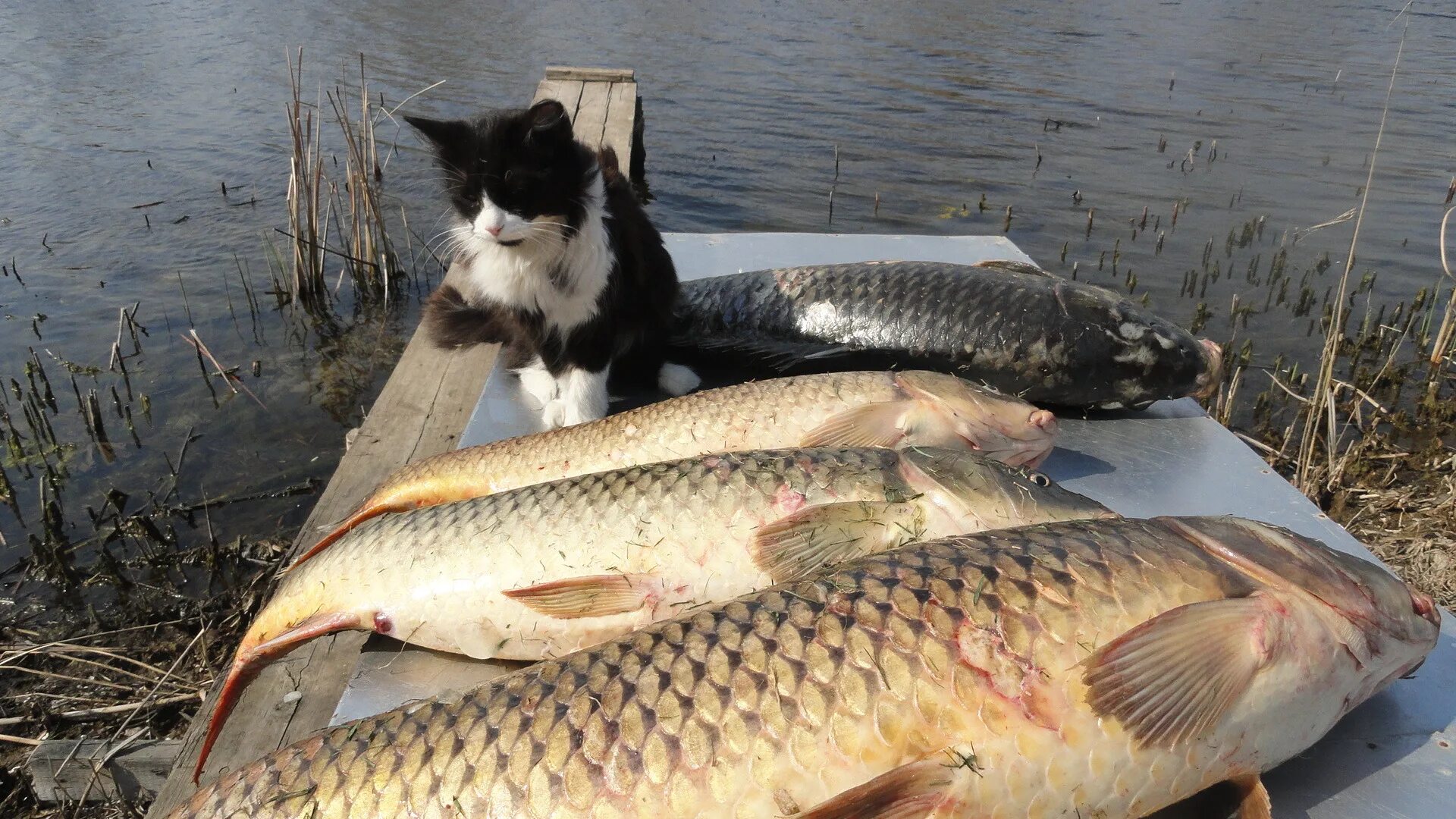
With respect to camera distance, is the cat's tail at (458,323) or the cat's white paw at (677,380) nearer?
the cat's white paw at (677,380)

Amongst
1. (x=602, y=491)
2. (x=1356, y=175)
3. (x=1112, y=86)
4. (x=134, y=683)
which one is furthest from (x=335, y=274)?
(x=1112, y=86)

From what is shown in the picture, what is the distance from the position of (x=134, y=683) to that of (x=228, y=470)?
1.93 m

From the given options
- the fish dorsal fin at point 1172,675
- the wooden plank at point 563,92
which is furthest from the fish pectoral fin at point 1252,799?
the wooden plank at point 563,92

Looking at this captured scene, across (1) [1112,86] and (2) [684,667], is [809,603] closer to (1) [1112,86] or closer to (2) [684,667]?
(2) [684,667]

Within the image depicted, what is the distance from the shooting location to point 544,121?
3.28m

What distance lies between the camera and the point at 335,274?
8727 millimetres

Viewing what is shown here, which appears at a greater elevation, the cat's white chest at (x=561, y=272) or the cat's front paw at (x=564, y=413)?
the cat's white chest at (x=561, y=272)

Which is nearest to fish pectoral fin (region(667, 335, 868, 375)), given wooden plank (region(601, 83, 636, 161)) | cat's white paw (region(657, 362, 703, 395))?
cat's white paw (region(657, 362, 703, 395))

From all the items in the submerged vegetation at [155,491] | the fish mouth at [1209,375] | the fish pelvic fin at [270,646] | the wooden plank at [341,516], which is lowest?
the submerged vegetation at [155,491]

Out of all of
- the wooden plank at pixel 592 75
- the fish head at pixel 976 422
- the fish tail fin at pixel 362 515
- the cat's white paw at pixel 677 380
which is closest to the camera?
the fish tail fin at pixel 362 515

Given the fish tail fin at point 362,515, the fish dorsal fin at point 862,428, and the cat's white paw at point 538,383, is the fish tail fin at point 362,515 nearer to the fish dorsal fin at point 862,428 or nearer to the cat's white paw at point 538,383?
the cat's white paw at point 538,383

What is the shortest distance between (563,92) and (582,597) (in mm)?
7895

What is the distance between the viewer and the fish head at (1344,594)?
1729 millimetres

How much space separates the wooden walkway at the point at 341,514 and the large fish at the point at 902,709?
32.5 inches
